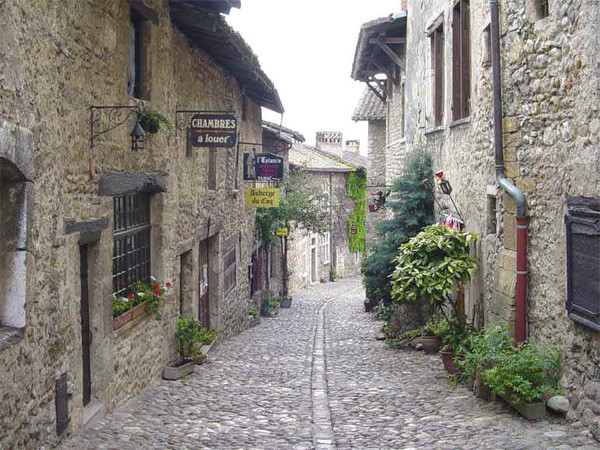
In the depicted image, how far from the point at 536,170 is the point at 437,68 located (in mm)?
6253

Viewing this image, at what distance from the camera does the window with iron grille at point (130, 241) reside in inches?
321

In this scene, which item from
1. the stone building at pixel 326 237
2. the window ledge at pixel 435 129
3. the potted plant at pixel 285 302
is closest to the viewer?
the window ledge at pixel 435 129

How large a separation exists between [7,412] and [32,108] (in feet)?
6.76

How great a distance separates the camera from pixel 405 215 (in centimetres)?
1366

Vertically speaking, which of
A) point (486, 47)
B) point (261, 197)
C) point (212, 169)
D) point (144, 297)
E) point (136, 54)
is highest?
point (486, 47)

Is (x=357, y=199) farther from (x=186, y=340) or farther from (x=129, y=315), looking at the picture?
(x=129, y=315)

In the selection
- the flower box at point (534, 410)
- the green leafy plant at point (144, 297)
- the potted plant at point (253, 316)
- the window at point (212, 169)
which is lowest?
the potted plant at point (253, 316)

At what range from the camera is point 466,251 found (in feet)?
33.6

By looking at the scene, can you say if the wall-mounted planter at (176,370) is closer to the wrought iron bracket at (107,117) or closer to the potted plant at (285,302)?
the wrought iron bracket at (107,117)

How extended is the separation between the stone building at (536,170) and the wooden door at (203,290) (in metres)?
4.40

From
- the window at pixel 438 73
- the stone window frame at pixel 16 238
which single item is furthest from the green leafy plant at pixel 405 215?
the stone window frame at pixel 16 238

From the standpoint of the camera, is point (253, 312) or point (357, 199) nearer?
point (253, 312)

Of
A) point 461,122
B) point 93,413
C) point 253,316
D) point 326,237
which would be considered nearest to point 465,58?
point 461,122

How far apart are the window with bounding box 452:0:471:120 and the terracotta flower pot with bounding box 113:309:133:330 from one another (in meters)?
5.46
